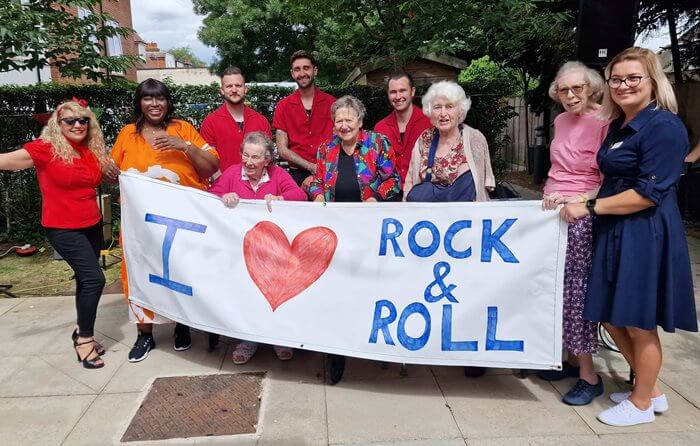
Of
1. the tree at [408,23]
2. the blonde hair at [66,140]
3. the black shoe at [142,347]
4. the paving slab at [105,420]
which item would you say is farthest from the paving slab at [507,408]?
the tree at [408,23]

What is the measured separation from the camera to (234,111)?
13.2 ft

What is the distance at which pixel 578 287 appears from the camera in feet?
9.38

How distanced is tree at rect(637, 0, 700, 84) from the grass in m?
9.87

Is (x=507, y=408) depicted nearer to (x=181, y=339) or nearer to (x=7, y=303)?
(x=181, y=339)

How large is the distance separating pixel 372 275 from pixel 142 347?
1841mm

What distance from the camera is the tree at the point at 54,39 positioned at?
529 centimetres

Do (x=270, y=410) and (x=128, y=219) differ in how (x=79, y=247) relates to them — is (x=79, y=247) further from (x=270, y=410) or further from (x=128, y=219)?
(x=270, y=410)

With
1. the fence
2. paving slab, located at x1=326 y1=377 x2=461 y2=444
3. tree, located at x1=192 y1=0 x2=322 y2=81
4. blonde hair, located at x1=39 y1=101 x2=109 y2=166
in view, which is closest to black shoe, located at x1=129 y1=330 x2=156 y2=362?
blonde hair, located at x1=39 y1=101 x2=109 y2=166

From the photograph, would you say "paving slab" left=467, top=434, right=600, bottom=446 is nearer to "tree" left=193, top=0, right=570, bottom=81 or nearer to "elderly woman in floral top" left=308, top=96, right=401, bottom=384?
"elderly woman in floral top" left=308, top=96, right=401, bottom=384

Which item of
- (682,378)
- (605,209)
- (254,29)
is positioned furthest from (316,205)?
(254,29)

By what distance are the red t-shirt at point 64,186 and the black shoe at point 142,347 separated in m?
0.92

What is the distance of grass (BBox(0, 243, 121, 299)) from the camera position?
5.43 metres

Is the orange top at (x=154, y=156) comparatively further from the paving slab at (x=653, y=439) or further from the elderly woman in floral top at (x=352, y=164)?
the paving slab at (x=653, y=439)

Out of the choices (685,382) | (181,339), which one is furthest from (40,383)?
(685,382)
